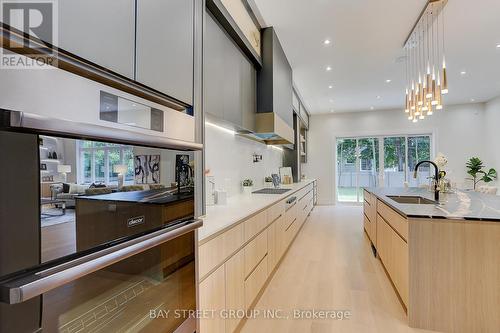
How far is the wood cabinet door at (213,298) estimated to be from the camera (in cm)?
147

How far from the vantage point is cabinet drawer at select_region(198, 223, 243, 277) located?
1.47 meters

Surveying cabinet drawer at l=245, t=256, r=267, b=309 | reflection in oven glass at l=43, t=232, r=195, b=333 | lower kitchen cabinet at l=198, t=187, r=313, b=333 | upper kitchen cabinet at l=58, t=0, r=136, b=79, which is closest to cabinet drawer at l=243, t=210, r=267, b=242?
lower kitchen cabinet at l=198, t=187, r=313, b=333

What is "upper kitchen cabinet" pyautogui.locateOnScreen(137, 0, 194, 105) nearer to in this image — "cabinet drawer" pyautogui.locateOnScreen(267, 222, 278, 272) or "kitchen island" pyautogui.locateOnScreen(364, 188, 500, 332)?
"cabinet drawer" pyautogui.locateOnScreen(267, 222, 278, 272)

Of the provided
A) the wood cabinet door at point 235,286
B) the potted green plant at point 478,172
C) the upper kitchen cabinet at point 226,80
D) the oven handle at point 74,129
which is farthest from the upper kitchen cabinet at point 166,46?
the potted green plant at point 478,172

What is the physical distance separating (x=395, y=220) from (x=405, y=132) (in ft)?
22.6

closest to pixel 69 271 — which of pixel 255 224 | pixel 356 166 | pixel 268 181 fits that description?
pixel 255 224


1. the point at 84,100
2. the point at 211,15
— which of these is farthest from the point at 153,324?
Result: the point at 211,15

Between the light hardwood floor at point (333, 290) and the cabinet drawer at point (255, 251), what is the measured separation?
1.45ft

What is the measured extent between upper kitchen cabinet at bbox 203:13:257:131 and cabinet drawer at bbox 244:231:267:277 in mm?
1186

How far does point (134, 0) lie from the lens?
41.1 inches

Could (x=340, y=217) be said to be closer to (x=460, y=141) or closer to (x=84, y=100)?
(x=460, y=141)

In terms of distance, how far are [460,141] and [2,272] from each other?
33.4 feet

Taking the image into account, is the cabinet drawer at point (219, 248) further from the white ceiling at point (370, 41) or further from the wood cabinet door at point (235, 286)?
A: the white ceiling at point (370, 41)

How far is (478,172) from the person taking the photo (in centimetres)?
757
